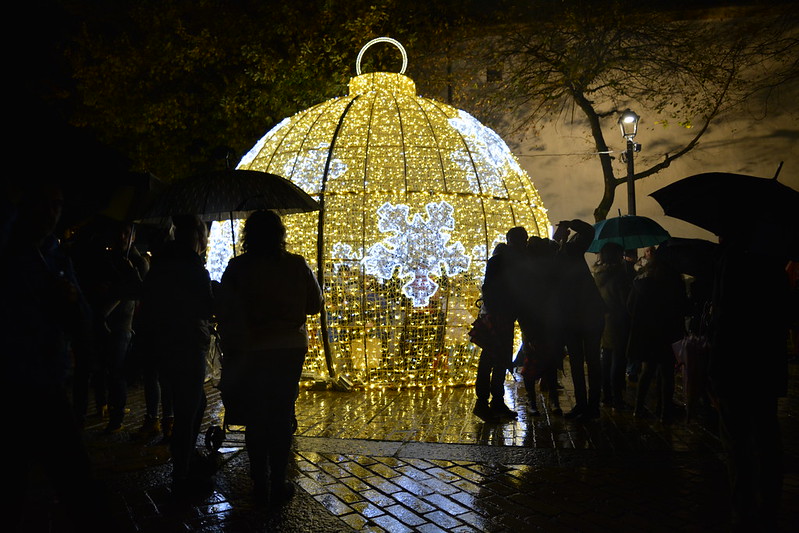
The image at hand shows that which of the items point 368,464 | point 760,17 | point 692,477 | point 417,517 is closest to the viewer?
point 417,517

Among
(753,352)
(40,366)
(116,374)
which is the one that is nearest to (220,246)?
(116,374)

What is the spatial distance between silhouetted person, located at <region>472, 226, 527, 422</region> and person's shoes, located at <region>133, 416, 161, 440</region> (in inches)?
118

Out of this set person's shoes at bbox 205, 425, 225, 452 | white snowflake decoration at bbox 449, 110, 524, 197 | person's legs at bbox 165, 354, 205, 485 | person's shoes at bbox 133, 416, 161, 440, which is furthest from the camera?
white snowflake decoration at bbox 449, 110, 524, 197

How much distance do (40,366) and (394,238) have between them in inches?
213

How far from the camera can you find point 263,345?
13.2 ft

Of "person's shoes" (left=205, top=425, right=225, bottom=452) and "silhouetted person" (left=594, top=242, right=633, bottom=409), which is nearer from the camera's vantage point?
"person's shoes" (left=205, top=425, right=225, bottom=452)

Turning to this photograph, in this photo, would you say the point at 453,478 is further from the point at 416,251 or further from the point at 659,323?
the point at 416,251

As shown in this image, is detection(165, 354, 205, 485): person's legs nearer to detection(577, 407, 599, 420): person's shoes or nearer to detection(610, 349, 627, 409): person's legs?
detection(577, 407, 599, 420): person's shoes

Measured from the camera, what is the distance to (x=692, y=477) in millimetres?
4668

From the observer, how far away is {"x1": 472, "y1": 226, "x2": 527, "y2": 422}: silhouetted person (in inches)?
259

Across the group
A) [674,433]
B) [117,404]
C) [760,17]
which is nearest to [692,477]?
[674,433]

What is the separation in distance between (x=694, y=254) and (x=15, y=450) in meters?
4.32

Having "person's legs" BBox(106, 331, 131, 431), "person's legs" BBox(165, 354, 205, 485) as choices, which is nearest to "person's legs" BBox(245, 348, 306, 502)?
"person's legs" BBox(165, 354, 205, 485)

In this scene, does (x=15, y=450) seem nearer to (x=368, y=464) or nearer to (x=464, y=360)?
(x=368, y=464)
